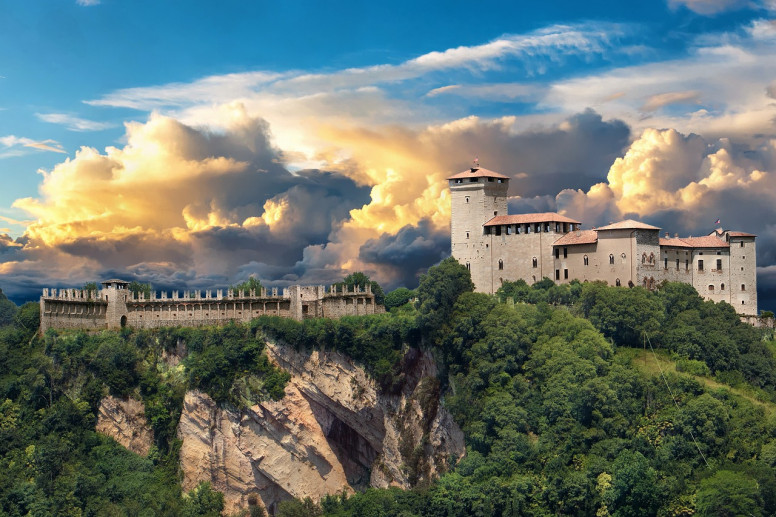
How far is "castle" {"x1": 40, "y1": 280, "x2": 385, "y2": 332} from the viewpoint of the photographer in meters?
99.3

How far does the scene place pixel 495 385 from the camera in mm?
84312

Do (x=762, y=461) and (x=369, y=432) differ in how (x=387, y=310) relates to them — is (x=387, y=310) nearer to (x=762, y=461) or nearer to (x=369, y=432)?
(x=369, y=432)

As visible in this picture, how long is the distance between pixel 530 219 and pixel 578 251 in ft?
17.7

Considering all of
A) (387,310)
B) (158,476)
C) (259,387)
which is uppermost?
(387,310)

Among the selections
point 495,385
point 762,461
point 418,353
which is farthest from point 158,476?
point 762,461

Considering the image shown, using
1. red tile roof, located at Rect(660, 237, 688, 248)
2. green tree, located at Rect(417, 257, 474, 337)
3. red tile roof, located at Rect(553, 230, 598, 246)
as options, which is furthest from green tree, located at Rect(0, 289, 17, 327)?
red tile roof, located at Rect(660, 237, 688, 248)

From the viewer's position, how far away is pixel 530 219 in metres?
98.8

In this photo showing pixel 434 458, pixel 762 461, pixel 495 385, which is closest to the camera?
pixel 762 461

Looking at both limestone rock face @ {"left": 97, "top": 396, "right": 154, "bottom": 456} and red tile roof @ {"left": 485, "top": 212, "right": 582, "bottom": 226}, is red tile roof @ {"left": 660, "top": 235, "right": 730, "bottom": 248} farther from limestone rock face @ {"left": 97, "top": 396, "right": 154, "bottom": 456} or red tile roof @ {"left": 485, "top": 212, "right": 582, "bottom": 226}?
limestone rock face @ {"left": 97, "top": 396, "right": 154, "bottom": 456}

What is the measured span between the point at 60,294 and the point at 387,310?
1215 inches

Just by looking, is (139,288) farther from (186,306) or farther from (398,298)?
(398,298)

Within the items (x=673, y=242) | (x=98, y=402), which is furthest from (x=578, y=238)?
(x=98, y=402)

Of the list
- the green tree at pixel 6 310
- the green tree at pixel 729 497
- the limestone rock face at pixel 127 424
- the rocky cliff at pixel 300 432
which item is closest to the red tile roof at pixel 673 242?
the rocky cliff at pixel 300 432

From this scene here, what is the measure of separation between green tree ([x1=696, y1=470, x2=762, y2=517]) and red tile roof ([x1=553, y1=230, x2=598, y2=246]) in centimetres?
2852
